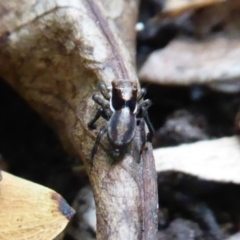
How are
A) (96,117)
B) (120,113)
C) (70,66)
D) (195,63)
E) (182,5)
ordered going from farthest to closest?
(182,5), (195,63), (120,113), (70,66), (96,117)

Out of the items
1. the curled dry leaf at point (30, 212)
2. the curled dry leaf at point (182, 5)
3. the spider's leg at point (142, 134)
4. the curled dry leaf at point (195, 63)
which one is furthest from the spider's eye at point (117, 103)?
the curled dry leaf at point (182, 5)

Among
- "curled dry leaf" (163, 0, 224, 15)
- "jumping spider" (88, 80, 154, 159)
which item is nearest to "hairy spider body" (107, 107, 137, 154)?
"jumping spider" (88, 80, 154, 159)

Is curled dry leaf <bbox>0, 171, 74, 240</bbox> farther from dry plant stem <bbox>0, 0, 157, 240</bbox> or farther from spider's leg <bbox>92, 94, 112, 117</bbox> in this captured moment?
spider's leg <bbox>92, 94, 112, 117</bbox>

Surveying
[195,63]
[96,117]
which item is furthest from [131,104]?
[195,63]

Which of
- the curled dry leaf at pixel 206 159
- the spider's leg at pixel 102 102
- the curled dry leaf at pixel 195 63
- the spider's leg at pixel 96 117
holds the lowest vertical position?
the curled dry leaf at pixel 206 159

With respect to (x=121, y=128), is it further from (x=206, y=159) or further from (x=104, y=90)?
(x=206, y=159)

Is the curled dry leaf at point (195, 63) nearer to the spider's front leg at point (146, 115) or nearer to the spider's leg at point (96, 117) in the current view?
the spider's front leg at point (146, 115)

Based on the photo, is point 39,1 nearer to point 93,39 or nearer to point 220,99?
point 93,39
